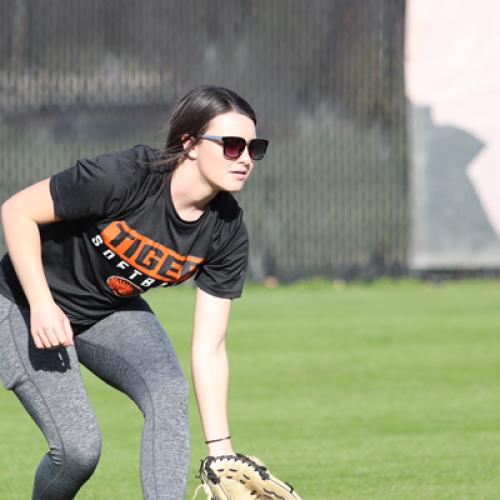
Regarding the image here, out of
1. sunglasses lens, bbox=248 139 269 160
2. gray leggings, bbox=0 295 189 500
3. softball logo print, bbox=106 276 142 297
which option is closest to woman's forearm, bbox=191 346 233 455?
gray leggings, bbox=0 295 189 500

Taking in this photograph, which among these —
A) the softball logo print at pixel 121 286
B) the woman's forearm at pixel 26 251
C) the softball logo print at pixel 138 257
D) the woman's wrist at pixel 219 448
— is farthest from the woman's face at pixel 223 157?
the woman's wrist at pixel 219 448

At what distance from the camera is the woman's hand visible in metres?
4.57

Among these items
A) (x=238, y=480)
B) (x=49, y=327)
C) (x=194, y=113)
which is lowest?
→ (x=238, y=480)

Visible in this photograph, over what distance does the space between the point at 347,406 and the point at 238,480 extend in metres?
3.81

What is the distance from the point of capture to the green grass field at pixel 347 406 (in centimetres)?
664

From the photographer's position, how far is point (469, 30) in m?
17.4

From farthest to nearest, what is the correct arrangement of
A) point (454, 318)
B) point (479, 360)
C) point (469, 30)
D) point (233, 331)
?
point (469, 30)
point (454, 318)
point (233, 331)
point (479, 360)

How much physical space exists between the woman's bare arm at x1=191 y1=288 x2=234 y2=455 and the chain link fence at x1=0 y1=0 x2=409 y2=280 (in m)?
12.7

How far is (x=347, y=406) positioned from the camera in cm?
882

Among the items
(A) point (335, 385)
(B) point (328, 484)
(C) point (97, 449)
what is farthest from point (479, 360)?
(C) point (97, 449)

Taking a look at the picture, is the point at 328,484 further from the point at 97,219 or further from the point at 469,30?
the point at 469,30

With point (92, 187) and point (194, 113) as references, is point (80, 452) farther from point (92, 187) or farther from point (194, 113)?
point (194, 113)

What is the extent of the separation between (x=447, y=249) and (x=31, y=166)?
18.5ft

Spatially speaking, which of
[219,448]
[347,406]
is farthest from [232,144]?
[347,406]
